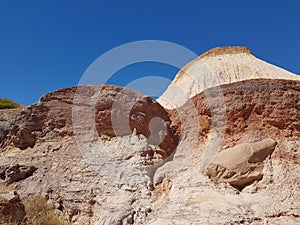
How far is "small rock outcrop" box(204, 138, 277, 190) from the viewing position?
10.7 metres

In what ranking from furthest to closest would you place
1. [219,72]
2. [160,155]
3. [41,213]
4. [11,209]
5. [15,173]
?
1. [219,72]
2. [160,155]
3. [15,173]
4. [41,213]
5. [11,209]

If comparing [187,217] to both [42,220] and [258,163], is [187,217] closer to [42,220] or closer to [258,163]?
[258,163]

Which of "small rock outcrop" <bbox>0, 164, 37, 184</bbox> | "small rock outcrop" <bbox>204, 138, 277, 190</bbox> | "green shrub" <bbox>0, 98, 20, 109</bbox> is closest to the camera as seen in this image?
"small rock outcrop" <bbox>204, 138, 277, 190</bbox>

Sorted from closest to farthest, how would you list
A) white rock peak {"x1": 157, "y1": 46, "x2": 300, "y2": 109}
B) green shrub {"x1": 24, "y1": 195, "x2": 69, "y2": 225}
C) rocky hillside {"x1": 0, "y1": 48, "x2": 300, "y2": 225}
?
rocky hillside {"x1": 0, "y1": 48, "x2": 300, "y2": 225}
green shrub {"x1": 24, "y1": 195, "x2": 69, "y2": 225}
white rock peak {"x1": 157, "y1": 46, "x2": 300, "y2": 109}

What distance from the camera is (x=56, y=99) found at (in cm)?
1364

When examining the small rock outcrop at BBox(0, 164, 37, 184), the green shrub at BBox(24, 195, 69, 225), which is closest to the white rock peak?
the small rock outcrop at BBox(0, 164, 37, 184)

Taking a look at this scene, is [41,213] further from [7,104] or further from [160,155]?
[7,104]

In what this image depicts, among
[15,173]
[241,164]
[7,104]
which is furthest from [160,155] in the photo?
[7,104]

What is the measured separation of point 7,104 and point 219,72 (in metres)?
24.0

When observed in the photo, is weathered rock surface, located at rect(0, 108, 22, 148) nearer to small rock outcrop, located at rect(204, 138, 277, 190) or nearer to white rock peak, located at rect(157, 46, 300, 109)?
small rock outcrop, located at rect(204, 138, 277, 190)

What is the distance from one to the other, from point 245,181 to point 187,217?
213 centimetres

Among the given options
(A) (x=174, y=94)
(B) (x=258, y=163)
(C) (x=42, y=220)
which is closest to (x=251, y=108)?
(B) (x=258, y=163)

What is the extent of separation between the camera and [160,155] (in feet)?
41.4

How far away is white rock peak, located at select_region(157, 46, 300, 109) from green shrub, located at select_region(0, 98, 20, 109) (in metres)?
16.3
